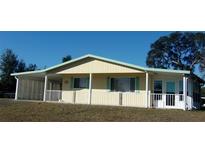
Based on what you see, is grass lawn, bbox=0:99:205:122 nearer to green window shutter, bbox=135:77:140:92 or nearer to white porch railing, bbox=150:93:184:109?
white porch railing, bbox=150:93:184:109

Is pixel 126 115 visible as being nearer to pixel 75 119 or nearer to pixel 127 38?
pixel 75 119

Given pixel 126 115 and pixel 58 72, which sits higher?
pixel 58 72

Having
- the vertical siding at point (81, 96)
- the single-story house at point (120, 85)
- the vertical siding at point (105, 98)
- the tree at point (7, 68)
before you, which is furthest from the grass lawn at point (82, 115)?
the tree at point (7, 68)

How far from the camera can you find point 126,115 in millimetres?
12242

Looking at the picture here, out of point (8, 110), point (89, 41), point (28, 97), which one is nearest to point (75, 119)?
point (8, 110)

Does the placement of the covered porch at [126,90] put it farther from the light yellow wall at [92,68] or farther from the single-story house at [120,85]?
the light yellow wall at [92,68]

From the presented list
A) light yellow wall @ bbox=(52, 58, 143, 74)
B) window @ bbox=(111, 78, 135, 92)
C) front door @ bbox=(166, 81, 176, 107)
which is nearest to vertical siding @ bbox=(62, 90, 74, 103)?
light yellow wall @ bbox=(52, 58, 143, 74)

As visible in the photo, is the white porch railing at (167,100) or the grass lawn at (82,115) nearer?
the grass lawn at (82,115)

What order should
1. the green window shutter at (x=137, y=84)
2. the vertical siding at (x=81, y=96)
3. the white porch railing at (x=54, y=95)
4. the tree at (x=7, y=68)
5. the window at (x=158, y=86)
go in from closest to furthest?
the window at (x=158, y=86) → the green window shutter at (x=137, y=84) → the vertical siding at (x=81, y=96) → the white porch railing at (x=54, y=95) → the tree at (x=7, y=68)

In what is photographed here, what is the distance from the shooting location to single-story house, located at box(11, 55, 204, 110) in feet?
55.5

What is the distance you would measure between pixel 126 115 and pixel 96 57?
6788 millimetres

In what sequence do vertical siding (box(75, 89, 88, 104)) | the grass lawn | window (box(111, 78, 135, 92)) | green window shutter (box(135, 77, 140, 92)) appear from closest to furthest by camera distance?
1. the grass lawn
2. green window shutter (box(135, 77, 140, 92))
3. window (box(111, 78, 135, 92))
4. vertical siding (box(75, 89, 88, 104))

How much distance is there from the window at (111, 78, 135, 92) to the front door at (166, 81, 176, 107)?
232 cm

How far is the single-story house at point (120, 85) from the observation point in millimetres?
16922
